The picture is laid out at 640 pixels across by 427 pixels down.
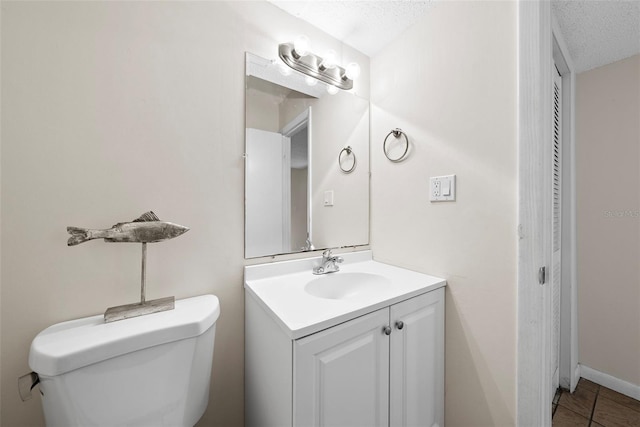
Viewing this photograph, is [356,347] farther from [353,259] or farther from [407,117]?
[407,117]

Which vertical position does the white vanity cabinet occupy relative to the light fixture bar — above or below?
below

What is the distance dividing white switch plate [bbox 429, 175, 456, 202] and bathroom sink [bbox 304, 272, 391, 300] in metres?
0.46

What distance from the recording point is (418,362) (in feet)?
3.20

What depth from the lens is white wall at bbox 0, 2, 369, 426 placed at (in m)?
0.70

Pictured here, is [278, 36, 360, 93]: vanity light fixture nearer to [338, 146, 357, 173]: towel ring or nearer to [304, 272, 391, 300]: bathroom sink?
[338, 146, 357, 173]: towel ring

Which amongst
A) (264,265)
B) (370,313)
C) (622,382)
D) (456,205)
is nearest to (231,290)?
(264,265)

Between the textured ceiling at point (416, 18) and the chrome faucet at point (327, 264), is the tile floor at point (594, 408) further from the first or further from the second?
the textured ceiling at point (416, 18)

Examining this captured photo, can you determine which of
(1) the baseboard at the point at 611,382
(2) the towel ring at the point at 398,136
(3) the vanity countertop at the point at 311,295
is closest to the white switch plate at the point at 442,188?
(2) the towel ring at the point at 398,136

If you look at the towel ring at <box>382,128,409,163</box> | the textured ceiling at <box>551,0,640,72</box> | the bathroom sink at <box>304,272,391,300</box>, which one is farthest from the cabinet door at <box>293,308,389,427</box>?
the textured ceiling at <box>551,0,640,72</box>

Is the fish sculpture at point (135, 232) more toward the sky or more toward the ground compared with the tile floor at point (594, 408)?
more toward the sky

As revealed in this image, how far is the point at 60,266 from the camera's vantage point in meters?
0.75

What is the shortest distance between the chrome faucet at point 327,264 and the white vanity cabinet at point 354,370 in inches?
14.3

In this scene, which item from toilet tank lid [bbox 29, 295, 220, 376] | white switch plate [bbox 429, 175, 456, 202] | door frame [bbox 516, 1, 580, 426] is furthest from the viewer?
white switch plate [bbox 429, 175, 456, 202]

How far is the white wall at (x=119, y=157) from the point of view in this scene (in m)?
0.70
